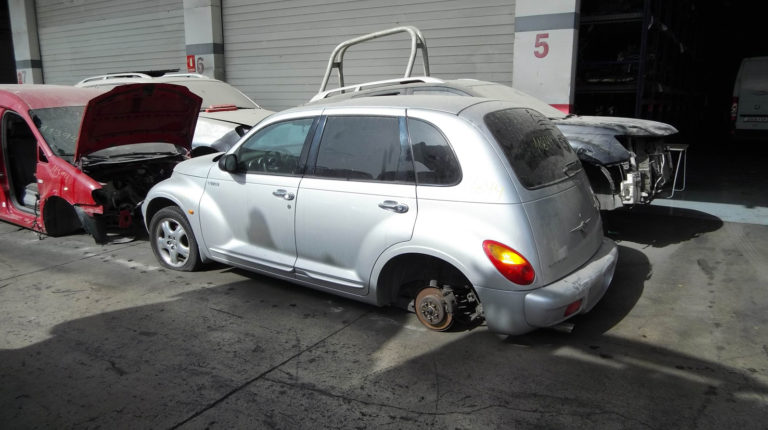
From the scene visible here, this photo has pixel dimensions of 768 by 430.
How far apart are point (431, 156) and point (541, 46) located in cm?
607

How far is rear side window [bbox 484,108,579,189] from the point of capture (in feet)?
12.2

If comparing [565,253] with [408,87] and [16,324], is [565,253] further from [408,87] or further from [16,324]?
[16,324]

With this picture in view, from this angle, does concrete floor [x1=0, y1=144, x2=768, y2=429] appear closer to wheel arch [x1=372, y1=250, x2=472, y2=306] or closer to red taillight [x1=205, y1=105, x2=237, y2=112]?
wheel arch [x1=372, y1=250, x2=472, y2=306]

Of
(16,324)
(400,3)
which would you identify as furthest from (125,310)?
(400,3)

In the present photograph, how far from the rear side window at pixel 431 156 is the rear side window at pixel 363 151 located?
0.09 meters

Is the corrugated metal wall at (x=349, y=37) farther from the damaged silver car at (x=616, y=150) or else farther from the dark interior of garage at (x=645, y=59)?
the damaged silver car at (x=616, y=150)

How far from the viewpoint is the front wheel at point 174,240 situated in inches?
209

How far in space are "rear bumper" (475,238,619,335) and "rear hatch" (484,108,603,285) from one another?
0.08 metres

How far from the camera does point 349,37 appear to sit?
36.6 ft

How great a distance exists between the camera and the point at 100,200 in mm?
5891

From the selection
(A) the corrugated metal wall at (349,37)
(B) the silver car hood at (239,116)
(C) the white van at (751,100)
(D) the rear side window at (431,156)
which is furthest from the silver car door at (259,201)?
(C) the white van at (751,100)

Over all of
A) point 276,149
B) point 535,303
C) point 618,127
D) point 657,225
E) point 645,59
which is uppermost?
point 645,59

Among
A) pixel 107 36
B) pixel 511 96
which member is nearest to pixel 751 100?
pixel 511 96

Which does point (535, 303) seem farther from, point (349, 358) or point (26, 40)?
point (26, 40)
